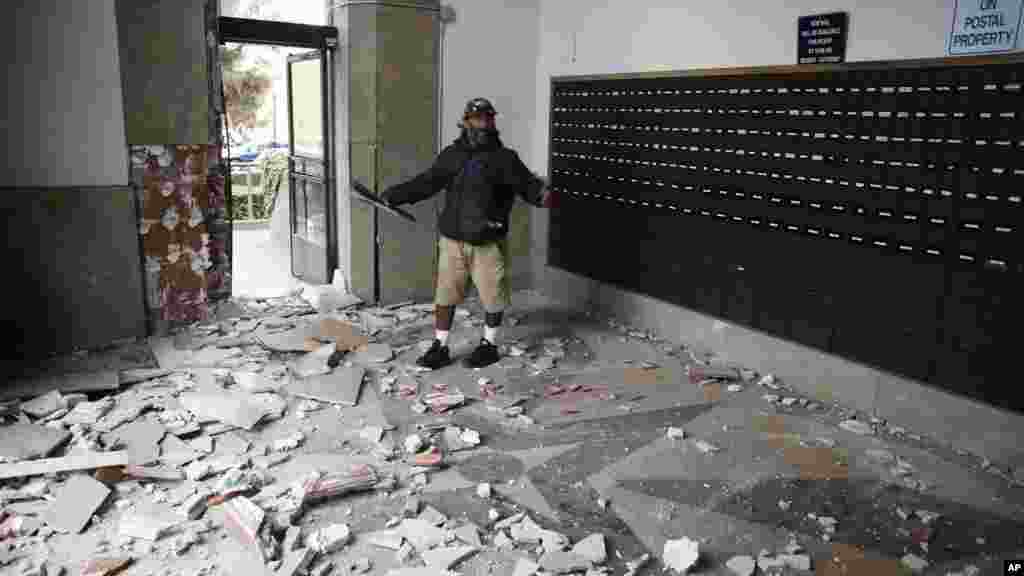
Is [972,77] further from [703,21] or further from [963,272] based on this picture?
[703,21]

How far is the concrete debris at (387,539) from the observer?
136 inches

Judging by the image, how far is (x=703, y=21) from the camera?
590cm

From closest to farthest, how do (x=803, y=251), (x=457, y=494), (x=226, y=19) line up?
1. (x=457, y=494)
2. (x=803, y=251)
3. (x=226, y=19)

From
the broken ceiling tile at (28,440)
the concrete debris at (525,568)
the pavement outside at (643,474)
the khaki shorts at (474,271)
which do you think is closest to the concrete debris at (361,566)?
the pavement outside at (643,474)

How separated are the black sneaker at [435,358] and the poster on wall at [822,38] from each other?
324 cm

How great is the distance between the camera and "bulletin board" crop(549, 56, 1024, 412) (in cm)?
430

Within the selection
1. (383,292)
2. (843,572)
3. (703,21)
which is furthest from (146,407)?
(703,21)

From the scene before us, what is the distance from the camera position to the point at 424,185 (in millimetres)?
6004

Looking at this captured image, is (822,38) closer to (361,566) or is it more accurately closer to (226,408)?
(361,566)

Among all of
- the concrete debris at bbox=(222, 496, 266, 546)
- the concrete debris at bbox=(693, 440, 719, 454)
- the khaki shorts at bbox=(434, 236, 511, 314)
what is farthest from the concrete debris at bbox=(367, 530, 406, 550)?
the khaki shorts at bbox=(434, 236, 511, 314)

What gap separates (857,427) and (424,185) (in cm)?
350

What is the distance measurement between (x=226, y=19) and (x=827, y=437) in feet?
18.1

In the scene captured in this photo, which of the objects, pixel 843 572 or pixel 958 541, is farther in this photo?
pixel 958 541

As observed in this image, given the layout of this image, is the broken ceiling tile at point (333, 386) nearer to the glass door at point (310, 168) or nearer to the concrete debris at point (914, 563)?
the glass door at point (310, 168)
